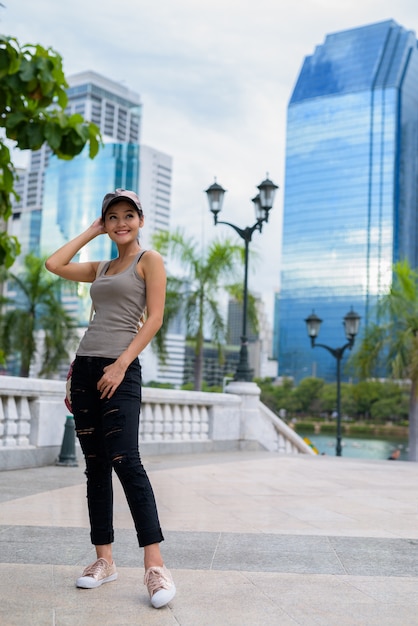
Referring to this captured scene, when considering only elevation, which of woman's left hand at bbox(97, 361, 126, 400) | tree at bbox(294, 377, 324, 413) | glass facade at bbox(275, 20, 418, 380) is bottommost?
tree at bbox(294, 377, 324, 413)

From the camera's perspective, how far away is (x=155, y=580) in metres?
3.36

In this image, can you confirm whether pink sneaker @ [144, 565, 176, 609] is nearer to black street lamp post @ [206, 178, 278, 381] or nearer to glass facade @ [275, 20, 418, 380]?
black street lamp post @ [206, 178, 278, 381]

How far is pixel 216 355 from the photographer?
2688 centimetres

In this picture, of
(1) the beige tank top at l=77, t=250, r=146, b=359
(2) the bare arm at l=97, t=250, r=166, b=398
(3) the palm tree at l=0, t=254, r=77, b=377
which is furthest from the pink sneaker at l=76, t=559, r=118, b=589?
(3) the palm tree at l=0, t=254, r=77, b=377

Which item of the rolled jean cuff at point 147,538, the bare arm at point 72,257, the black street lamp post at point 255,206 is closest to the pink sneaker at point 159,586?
the rolled jean cuff at point 147,538

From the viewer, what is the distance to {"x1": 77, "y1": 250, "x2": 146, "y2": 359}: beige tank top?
11.8 ft

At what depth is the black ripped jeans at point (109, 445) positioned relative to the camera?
11.4ft

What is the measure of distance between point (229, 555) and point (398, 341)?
20556 mm

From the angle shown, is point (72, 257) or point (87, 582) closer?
point (87, 582)

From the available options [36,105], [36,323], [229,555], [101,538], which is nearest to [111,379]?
[101,538]

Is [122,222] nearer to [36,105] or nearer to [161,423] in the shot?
[36,105]

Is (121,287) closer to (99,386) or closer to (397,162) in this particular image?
(99,386)

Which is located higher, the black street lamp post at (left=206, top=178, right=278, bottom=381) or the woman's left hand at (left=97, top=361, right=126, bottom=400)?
the black street lamp post at (left=206, top=178, right=278, bottom=381)

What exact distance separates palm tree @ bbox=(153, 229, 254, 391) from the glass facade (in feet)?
356
